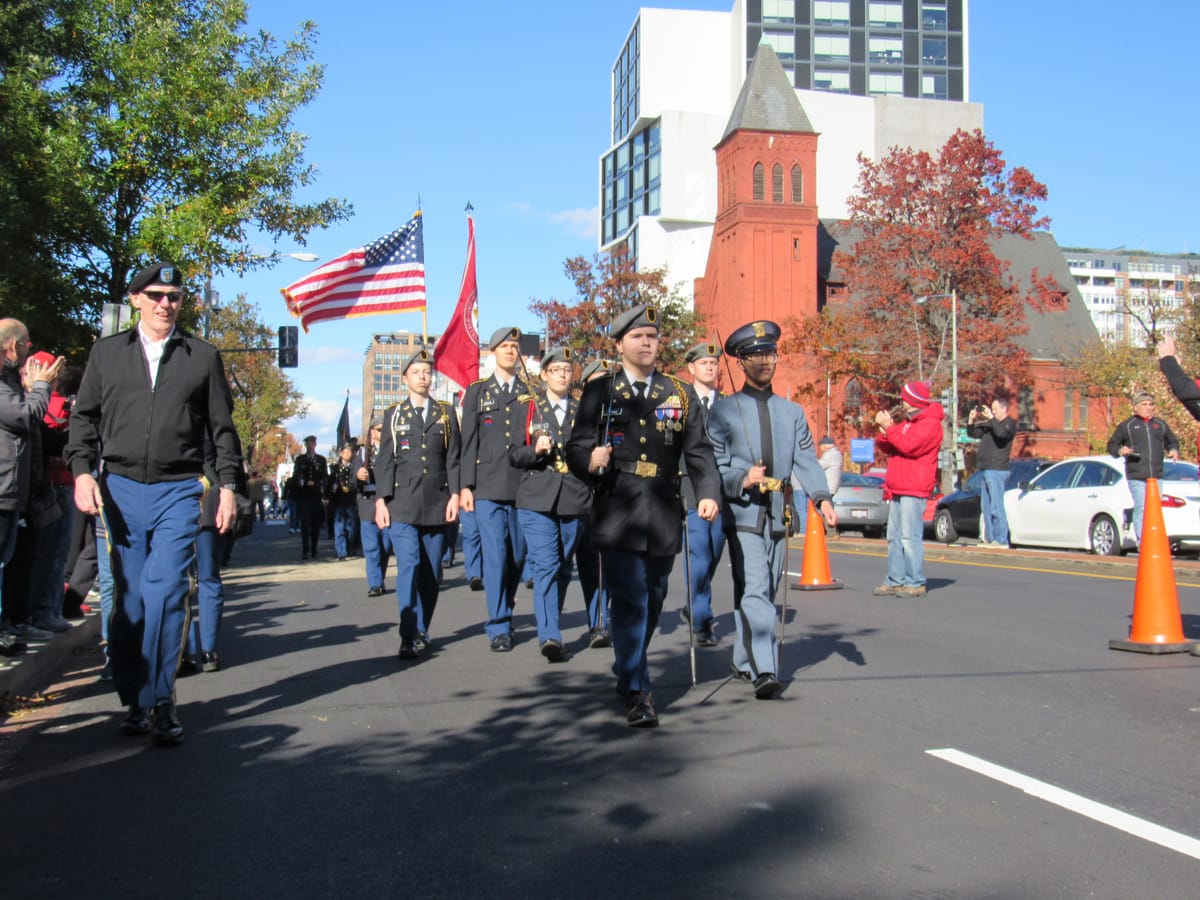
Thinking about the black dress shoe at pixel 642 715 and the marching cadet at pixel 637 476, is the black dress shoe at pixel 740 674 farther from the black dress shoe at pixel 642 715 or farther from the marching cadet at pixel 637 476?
the black dress shoe at pixel 642 715

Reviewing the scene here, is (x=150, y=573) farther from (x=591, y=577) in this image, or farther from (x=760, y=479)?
(x=591, y=577)

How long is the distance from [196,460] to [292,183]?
54.3ft

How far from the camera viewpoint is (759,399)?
7102mm

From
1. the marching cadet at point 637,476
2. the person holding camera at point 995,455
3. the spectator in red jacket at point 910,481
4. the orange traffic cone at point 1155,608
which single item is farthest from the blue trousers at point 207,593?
the person holding camera at point 995,455

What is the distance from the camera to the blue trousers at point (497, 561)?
874 cm

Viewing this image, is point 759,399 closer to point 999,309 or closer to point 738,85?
point 999,309

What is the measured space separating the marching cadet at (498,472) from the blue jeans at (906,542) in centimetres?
460

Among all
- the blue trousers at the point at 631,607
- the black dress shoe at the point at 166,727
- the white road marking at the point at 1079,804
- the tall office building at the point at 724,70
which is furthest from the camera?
the tall office building at the point at 724,70

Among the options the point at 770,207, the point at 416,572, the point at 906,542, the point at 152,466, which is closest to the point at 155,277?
the point at 152,466

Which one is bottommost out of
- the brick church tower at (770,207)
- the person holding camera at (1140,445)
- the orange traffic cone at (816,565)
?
the orange traffic cone at (816,565)

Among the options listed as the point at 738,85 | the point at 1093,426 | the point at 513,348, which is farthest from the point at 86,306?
the point at 738,85

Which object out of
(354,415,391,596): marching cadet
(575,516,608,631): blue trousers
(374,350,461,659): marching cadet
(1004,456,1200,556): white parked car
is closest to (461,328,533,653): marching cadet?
(374,350,461,659): marching cadet

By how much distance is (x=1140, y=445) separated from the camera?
572 inches

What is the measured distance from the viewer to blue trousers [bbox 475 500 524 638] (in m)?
8.74
